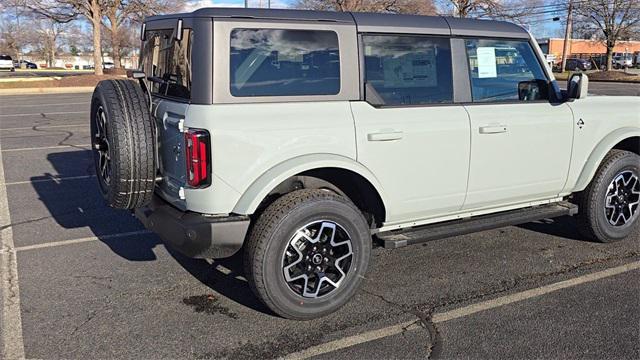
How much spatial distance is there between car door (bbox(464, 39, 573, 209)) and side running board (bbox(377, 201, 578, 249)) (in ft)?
Result: 0.36

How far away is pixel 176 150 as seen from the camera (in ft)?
11.2

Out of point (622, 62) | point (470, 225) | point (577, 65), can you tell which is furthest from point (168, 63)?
point (622, 62)

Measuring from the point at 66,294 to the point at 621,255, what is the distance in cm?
455

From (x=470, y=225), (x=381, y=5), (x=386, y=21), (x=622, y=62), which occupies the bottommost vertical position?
(x=470, y=225)

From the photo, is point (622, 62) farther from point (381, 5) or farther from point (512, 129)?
point (512, 129)

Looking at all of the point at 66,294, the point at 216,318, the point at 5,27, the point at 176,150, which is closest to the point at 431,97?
the point at 176,150

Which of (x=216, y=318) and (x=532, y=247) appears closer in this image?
(x=216, y=318)

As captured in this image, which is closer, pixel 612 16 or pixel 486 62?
pixel 486 62

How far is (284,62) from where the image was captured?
347cm

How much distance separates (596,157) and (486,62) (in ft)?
4.46

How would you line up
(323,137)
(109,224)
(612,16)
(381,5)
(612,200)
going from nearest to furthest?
(323,137)
(612,200)
(109,224)
(381,5)
(612,16)

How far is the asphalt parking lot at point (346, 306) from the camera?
3.23 m

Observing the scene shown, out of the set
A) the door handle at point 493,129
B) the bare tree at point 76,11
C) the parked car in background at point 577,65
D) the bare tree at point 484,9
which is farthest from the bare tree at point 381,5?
the door handle at point 493,129

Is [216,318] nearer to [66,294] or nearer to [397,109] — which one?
[66,294]
